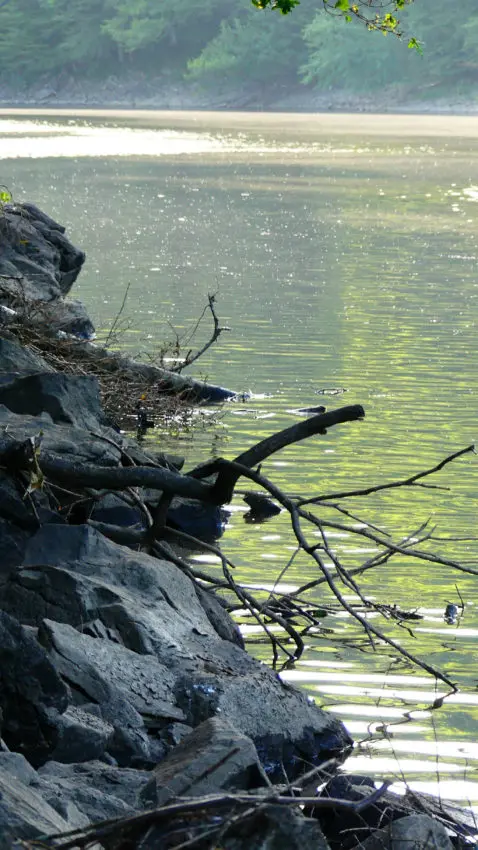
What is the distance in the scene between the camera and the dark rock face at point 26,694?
6070mm

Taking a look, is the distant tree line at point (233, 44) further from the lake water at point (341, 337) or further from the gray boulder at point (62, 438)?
the gray boulder at point (62, 438)

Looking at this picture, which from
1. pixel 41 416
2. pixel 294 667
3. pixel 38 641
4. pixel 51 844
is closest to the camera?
pixel 51 844

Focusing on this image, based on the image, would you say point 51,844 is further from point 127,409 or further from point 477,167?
point 477,167

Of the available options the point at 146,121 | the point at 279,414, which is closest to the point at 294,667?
the point at 279,414

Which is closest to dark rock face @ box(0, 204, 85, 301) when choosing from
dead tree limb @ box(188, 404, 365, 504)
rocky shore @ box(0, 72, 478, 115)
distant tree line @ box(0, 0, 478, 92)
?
dead tree limb @ box(188, 404, 365, 504)

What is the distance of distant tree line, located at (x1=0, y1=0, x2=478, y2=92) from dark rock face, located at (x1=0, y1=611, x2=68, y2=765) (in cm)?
9936

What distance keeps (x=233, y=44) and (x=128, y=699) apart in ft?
400

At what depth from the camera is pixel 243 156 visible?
59.2m

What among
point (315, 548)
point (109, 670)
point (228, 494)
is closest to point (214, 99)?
point (228, 494)

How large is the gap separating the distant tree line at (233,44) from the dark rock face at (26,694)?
9936 centimetres

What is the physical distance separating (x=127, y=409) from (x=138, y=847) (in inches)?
344

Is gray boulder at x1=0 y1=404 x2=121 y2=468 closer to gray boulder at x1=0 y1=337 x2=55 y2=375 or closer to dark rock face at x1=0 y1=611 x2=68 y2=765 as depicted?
gray boulder at x1=0 y1=337 x2=55 y2=375

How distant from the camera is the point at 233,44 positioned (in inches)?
4929

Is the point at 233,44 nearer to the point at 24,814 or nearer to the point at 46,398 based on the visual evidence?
the point at 46,398
